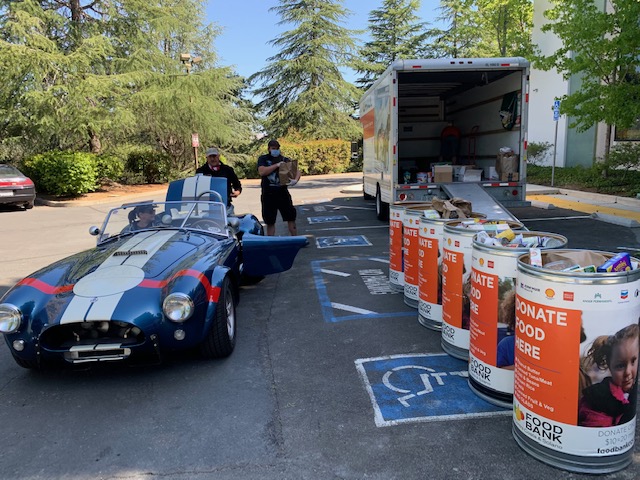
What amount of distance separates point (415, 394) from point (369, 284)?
3070 mm

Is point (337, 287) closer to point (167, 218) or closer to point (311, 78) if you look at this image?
point (167, 218)

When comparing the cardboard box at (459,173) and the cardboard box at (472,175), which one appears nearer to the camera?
the cardboard box at (472,175)

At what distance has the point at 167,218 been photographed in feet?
18.0

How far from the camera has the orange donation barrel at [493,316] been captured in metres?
3.20

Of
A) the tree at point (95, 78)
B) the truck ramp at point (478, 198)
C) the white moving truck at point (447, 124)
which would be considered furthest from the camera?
the tree at point (95, 78)

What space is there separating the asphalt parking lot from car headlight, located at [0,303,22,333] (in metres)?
0.57

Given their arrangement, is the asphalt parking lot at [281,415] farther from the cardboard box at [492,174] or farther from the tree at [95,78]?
the tree at [95,78]

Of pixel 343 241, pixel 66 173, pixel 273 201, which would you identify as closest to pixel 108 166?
pixel 66 173

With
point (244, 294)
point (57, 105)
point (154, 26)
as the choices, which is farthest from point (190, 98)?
point (244, 294)

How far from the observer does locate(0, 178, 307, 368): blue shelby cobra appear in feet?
12.2

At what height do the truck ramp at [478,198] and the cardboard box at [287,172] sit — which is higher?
the cardboard box at [287,172]

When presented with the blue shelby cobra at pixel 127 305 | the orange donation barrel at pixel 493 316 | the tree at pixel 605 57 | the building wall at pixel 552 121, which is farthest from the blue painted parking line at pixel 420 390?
the building wall at pixel 552 121

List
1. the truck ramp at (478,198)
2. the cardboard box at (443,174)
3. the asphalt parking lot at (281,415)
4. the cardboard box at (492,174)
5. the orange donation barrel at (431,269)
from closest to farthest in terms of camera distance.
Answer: the asphalt parking lot at (281,415) < the orange donation barrel at (431,269) < the truck ramp at (478,198) < the cardboard box at (443,174) < the cardboard box at (492,174)

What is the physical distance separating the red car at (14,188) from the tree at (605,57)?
1723 centimetres
